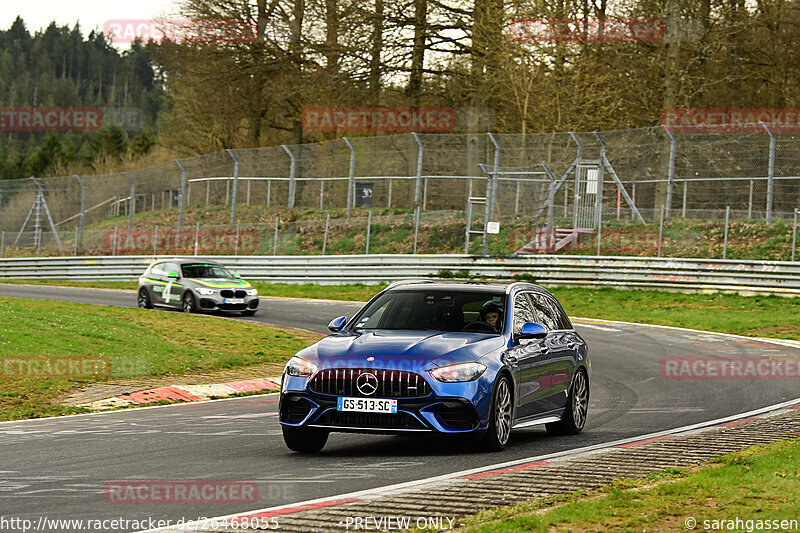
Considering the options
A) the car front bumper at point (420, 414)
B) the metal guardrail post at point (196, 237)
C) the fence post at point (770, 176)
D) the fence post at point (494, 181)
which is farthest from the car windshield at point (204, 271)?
the car front bumper at point (420, 414)

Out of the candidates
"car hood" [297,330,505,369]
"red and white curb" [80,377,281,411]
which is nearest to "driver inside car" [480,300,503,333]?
"car hood" [297,330,505,369]

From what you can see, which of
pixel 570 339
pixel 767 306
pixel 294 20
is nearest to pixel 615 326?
pixel 767 306

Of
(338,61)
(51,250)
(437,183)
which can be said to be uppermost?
(338,61)

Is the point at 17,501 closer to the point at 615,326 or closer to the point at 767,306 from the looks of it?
the point at 615,326

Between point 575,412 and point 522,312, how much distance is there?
1.33m

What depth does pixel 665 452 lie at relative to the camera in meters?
9.69

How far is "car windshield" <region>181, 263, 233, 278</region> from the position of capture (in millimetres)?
28688

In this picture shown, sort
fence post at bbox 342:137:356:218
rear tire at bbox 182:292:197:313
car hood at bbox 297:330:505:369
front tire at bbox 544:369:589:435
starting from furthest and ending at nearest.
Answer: fence post at bbox 342:137:356:218
rear tire at bbox 182:292:197:313
front tire at bbox 544:369:589:435
car hood at bbox 297:330:505:369

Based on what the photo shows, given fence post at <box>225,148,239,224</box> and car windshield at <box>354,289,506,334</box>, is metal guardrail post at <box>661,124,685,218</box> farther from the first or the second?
car windshield at <box>354,289,506,334</box>

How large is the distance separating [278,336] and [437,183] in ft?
55.5

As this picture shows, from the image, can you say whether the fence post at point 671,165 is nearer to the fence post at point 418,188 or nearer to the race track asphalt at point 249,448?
the fence post at point 418,188

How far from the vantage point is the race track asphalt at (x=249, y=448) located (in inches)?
305

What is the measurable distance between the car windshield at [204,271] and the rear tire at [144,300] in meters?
1.20

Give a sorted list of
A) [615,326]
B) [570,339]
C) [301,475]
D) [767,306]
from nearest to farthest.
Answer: [301,475] → [570,339] → [615,326] → [767,306]
